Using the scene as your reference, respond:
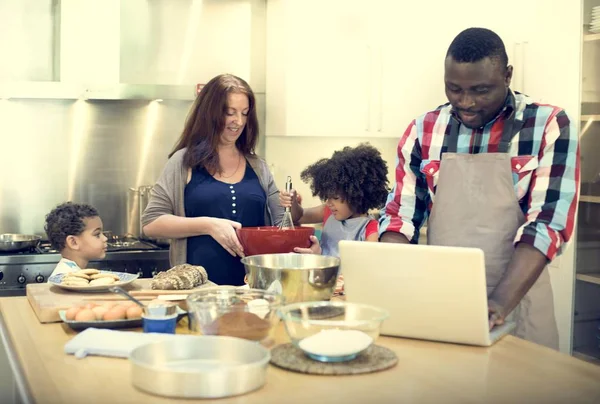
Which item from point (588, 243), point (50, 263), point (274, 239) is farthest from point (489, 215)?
point (50, 263)

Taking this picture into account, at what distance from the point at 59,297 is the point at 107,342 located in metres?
0.47

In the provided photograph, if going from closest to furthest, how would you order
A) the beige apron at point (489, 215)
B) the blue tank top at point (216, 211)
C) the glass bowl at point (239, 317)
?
the glass bowl at point (239, 317), the beige apron at point (489, 215), the blue tank top at point (216, 211)

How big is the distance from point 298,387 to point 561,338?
2.14m

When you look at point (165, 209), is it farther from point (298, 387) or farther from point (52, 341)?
point (298, 387)

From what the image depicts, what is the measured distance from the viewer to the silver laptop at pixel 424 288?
5.10ft

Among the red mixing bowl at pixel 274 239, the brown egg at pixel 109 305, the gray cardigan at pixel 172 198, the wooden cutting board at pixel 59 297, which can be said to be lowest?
the wooden cutting board at pixel 59 297

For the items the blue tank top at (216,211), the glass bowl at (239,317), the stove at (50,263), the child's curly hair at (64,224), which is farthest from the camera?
the stove at (50,263)

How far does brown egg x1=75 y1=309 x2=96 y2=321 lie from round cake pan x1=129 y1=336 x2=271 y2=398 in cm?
37

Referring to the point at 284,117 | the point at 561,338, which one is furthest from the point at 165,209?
the point at 561,338

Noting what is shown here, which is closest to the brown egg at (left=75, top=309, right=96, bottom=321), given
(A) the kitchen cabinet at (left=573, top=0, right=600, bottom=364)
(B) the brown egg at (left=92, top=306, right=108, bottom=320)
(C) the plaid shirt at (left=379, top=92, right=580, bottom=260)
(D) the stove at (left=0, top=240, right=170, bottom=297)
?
(B) the brown egg at (left=92, top=306, right=108, bottom=320)

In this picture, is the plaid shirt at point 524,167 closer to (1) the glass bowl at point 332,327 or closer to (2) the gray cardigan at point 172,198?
(1) the glass bowl at point 332,327

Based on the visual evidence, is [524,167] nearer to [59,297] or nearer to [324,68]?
[59,297]

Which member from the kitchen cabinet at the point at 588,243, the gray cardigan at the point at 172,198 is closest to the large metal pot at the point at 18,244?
the gray cardigan at the point at 172,198

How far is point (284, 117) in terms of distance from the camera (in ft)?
12.4
